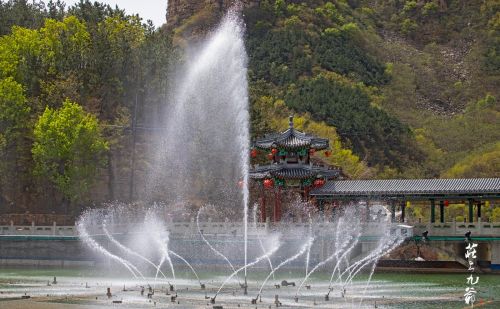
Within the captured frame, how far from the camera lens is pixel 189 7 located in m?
173

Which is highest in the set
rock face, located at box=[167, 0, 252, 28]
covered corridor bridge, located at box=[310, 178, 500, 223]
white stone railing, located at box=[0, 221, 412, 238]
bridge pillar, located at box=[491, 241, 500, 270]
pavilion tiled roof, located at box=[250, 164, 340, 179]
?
rock face, located at box=[167, 0, 252, 28]

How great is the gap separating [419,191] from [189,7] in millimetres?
106521

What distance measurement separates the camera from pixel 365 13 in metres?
191

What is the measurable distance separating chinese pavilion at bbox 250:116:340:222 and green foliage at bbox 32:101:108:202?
18.4 metres

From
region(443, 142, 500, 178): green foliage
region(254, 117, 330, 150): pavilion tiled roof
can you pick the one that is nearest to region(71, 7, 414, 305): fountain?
region(254, 117, 330, 150): pavilion tiled roof

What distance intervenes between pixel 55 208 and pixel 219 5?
261 feet

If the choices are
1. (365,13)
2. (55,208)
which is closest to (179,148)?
(55,208)

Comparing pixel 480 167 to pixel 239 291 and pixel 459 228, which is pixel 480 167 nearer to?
pixel 459 228

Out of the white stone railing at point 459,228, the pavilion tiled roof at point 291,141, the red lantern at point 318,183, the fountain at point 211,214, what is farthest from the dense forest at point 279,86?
the white stone railing at point 459,228

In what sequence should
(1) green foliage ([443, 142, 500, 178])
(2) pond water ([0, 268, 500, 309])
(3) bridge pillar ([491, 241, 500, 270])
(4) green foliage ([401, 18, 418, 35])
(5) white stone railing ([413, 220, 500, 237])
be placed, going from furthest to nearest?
(4) green foliage ([401, 18, 418, 35])
(1) green foliage ([443, 142, 500, 178])
(3) bridge pillar ([491, 241, 500, 270])
(5) white stone railing ([413, 220, 500, 237])
(2) pond water ([0, 268, 500, 309])

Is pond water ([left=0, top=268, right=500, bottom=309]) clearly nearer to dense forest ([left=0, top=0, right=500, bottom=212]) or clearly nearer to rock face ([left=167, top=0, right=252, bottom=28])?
dense forest ([left=0, top=0, right=500, bottom=212])

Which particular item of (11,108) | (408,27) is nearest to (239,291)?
(11,108)

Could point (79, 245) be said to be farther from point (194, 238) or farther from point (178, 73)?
point (178, 73)

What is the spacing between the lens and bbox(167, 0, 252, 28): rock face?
170225 mm
